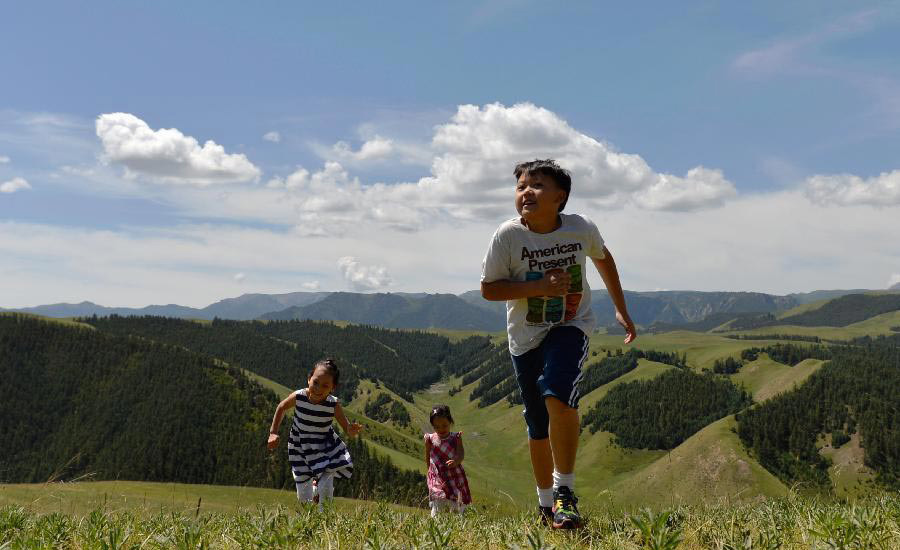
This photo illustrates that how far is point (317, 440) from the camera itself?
30.9 feet

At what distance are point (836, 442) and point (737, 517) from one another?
23303 centimetres

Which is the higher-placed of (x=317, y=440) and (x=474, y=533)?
(x=474, y=533)

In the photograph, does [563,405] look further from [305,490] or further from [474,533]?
[305,490]

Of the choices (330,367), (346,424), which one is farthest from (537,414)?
(330,367)

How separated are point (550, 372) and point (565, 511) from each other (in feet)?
4.06

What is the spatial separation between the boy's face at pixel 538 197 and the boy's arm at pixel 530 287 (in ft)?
2.24

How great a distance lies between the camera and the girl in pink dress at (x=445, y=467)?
10.2 meters

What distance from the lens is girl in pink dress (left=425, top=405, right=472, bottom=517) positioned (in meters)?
10.2

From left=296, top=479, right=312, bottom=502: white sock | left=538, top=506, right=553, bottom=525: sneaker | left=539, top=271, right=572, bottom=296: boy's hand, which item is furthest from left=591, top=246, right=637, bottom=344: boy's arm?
left=296, top=479, right=312, bottom=502: white sock

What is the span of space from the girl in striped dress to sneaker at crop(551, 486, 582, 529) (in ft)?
15.2

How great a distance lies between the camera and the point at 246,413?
618ft

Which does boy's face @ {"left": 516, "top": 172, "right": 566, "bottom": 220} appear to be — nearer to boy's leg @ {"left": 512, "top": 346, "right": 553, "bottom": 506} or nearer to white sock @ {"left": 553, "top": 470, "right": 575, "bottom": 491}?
boy's leg @ {"left": 512, "top": 346, "right": 553, "bottom": 506}

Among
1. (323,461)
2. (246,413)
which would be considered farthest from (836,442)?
(323,461)

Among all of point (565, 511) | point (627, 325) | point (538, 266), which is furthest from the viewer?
point (627, 325)
